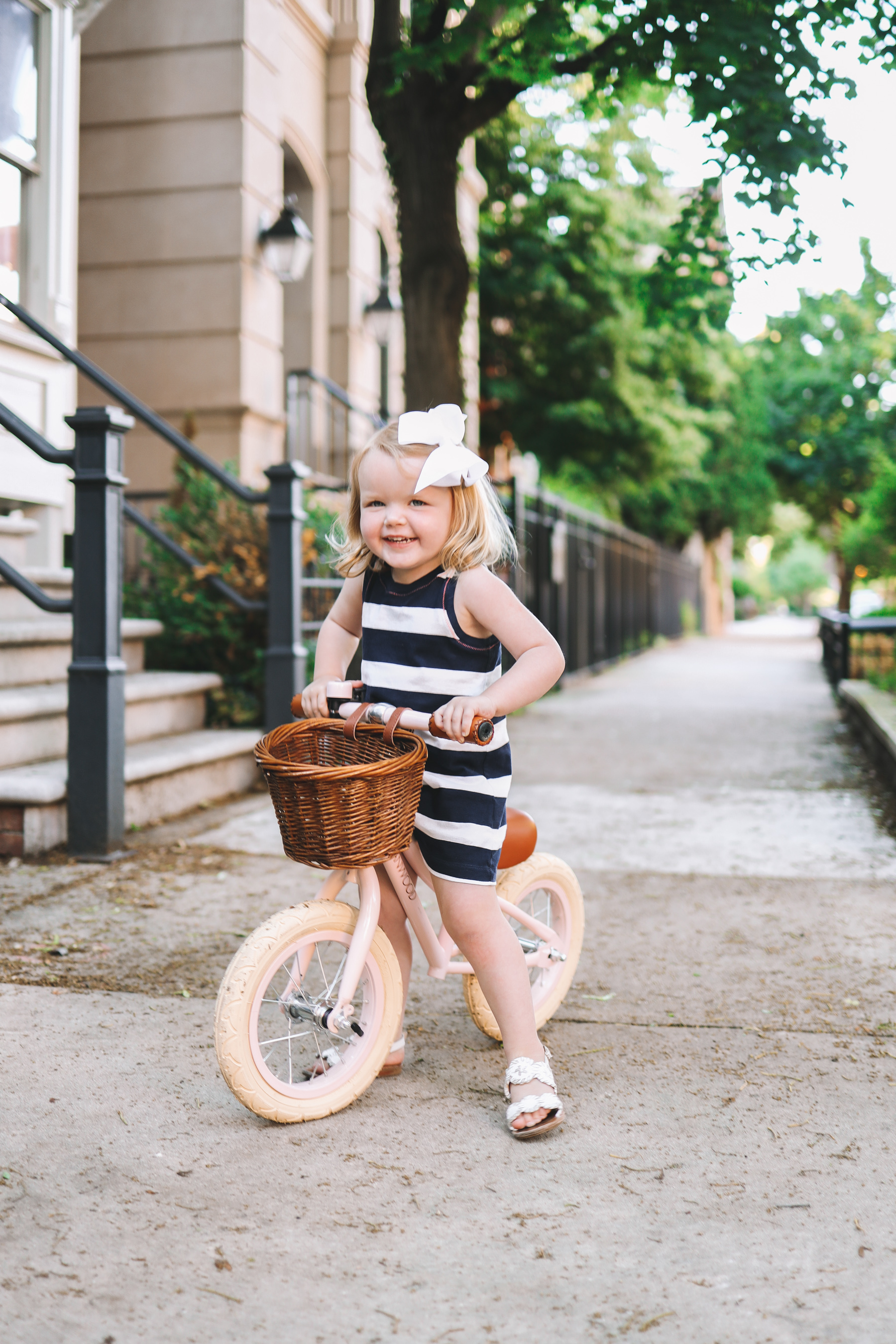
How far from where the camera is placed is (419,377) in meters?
8.98

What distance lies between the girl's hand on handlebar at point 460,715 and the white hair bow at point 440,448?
1.60 ft

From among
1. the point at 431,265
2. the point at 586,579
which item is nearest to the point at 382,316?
the point at 431,265

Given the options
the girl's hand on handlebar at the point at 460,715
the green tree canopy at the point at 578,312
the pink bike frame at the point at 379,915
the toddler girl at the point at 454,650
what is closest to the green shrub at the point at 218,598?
the pink bike frame at the point at 379,915

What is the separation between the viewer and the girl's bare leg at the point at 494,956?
2727 mm

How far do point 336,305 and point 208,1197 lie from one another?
1192cm

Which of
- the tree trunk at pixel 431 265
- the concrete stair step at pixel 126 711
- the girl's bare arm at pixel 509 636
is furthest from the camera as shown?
the tree trunk at pixel 431 265

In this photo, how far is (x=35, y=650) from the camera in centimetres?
598

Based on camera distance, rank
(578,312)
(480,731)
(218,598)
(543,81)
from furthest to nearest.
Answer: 1. (578,312)
2. (543,81)
3. (218,598)
4. (480,731)

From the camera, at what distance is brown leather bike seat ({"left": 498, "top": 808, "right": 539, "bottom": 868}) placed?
292cm

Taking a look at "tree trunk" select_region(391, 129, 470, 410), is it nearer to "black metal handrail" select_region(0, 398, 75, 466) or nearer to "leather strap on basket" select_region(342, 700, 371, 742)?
"black metal handrail" select_region(0, 398, 75, 466)

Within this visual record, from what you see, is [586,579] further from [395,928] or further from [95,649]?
[395,928]

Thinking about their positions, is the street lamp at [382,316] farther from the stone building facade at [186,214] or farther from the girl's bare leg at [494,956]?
the girl's bare leg at [494,956]

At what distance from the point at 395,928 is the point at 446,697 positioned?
0.62 m

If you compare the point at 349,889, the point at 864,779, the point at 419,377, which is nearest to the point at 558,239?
the point at 419,377
